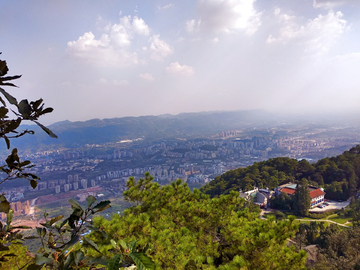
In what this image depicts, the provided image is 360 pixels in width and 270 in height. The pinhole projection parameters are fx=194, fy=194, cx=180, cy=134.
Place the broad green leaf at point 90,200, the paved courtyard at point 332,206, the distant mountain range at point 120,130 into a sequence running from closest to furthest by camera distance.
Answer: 1. the broad green leaf at point 90,200
2. the paved courtyard at point 332,206
3. the distant mountain range at point 120,130

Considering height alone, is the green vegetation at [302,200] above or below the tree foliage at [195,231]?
below

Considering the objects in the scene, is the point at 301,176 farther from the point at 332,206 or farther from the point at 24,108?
the point at 24,108

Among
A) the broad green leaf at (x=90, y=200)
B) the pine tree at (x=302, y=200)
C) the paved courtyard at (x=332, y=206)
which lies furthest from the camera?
the paved courtyard at (x=332, y=206)

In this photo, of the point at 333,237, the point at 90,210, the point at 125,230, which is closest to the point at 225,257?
the point at 125,230

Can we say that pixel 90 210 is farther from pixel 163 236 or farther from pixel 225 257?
pixel 225 257

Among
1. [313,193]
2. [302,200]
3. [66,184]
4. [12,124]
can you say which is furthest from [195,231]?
[66,184]

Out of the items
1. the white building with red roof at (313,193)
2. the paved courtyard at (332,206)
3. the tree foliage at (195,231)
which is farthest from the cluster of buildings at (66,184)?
the tree foliage at (195,231)

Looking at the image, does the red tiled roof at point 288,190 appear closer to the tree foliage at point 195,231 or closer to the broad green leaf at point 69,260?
the tree foliage at point 195,231

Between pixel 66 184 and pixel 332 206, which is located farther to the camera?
→ pixel 66 184

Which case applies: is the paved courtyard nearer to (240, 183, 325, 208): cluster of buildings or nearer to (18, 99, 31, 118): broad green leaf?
(240, 183, 325, 208): cluster of buildings

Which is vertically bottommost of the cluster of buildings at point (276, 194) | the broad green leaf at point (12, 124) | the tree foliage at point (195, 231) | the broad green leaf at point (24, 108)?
the cluster of buildings at point (276, 194)
